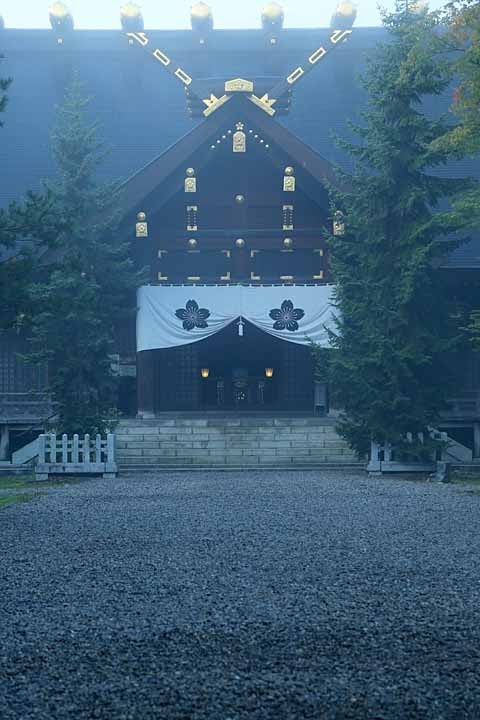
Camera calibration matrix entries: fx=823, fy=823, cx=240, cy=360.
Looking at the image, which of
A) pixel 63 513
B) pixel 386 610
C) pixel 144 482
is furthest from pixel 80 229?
pixel 386 610

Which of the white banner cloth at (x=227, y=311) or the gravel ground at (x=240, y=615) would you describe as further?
the white banner cloth at (x=227, y=311)

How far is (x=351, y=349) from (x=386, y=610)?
36.6ft

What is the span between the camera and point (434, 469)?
16.2 m

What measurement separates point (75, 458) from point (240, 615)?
1134 cm

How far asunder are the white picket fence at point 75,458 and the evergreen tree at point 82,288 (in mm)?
791

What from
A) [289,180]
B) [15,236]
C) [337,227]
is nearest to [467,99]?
[337,227]

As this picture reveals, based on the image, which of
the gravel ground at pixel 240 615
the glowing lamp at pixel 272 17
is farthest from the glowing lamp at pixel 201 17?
the gravel ground at pixel 240 615

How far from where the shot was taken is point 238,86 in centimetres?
2036

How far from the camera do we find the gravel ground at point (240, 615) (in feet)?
12.7

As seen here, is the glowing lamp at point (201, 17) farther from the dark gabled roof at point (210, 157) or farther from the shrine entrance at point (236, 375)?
the shrine entrance at point (236, 375)

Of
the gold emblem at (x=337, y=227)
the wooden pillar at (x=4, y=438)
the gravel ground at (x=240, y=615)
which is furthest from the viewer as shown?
the wooden pillar at (x=4, y=438)

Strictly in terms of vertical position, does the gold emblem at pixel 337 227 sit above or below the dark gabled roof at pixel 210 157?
below

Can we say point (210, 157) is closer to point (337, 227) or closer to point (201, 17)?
point (337, 227)

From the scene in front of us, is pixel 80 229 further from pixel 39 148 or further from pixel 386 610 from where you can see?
pixel 386 610
